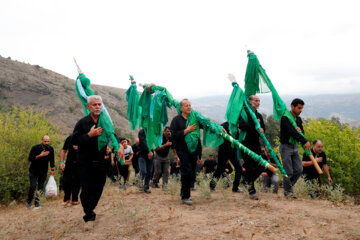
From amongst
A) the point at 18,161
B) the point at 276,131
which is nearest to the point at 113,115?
the point at 276,131

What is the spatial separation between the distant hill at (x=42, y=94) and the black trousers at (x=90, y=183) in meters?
40.1

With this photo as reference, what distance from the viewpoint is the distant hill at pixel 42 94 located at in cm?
4641

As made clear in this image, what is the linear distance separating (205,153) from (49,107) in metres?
30.0

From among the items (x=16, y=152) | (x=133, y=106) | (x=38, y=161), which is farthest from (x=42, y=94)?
(x=133, y=106)

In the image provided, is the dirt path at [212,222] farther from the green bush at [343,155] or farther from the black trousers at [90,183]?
the green bush at [343,155]

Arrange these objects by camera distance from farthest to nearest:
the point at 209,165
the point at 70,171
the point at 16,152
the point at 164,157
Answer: the point at 209,165 < the point at 16,152 < the point at 164,157 < the point at 70,171

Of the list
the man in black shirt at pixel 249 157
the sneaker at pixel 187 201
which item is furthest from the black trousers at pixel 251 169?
the sneaker at pixel 187 201

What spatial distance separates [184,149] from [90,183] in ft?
6.13

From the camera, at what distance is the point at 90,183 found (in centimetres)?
444

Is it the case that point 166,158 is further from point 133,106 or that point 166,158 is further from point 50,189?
point 50,189

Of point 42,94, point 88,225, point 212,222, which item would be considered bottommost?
point 88,225

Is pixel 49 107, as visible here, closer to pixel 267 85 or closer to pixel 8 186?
pixel 8 186

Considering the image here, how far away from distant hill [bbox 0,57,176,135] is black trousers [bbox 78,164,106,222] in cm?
4010

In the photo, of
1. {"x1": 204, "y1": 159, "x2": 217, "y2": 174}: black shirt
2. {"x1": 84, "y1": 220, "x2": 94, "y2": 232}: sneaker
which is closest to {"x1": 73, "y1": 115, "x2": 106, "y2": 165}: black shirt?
{"x1": 84, "y1": 220, "x2": 94, "y2": 232}: sneaker
